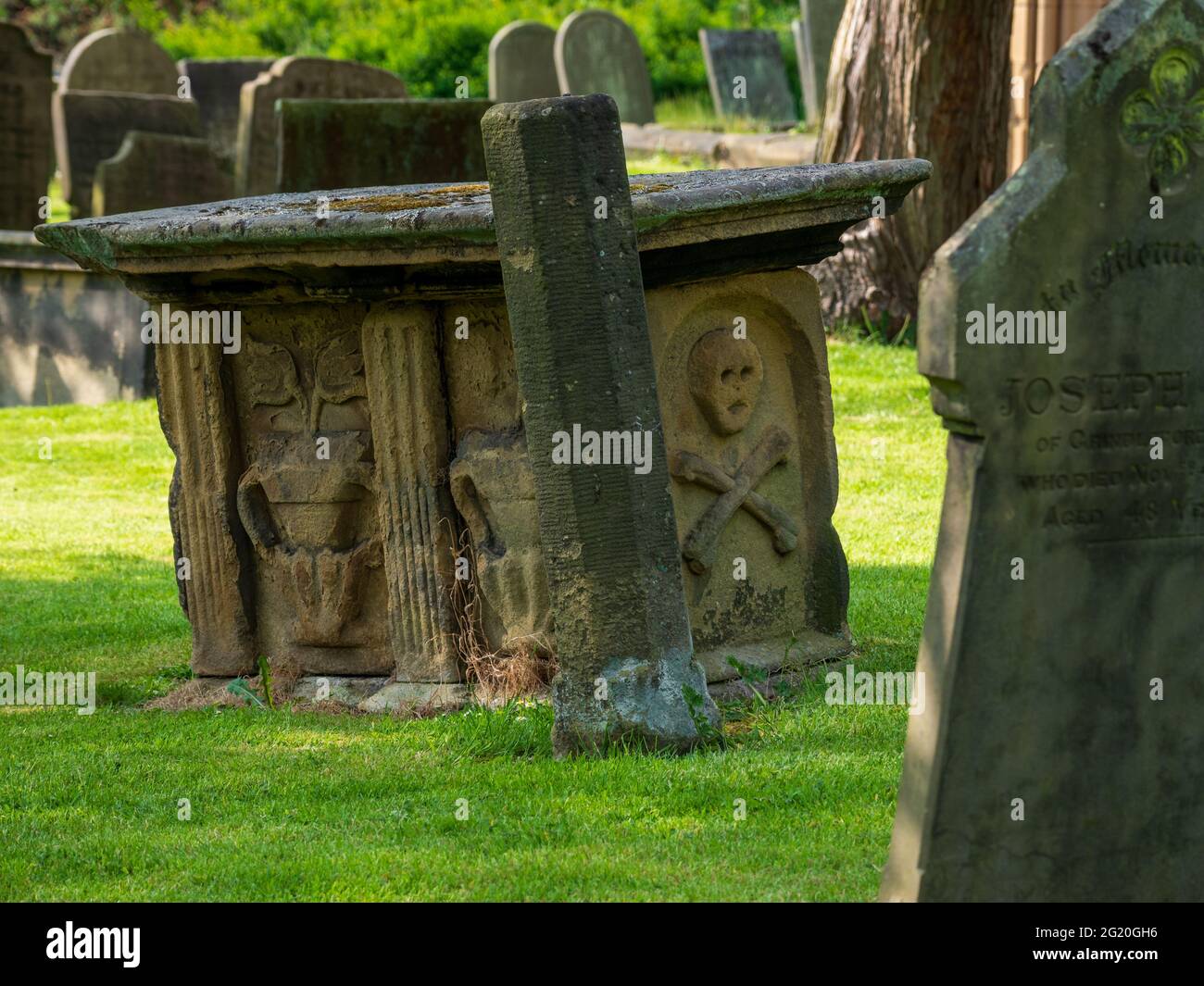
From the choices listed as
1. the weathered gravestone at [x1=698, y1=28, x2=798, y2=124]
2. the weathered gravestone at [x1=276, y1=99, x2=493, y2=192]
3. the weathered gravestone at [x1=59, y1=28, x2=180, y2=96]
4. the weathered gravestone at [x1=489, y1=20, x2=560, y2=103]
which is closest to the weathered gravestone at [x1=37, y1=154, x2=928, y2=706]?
the weathered gravestone at [x1=276, y1=99, x2=493, y2=192]

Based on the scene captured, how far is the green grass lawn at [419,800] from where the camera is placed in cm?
404

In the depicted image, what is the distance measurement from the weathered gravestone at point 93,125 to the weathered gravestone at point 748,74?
7875mm

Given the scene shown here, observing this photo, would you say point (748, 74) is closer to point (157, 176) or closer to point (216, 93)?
point (216, 93)

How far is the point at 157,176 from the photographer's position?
572 inches

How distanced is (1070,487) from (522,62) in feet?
62.2

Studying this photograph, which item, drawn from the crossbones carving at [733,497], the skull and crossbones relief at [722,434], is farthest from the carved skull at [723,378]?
the crossbones carving at [733,497]

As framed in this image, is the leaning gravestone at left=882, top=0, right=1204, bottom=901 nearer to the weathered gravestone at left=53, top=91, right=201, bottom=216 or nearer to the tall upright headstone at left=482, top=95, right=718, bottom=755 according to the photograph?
the tall upright headstone at left=482, top=95, right=718, bottom=755

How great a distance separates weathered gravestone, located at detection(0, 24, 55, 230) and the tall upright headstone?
1098cm

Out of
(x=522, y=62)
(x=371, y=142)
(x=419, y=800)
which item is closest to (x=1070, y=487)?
(x=419, y=800)

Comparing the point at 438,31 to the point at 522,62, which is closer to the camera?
the point at 522,62

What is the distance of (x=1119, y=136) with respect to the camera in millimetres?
3432

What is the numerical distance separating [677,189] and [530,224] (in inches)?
28.5

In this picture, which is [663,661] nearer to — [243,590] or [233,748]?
[233,748]
